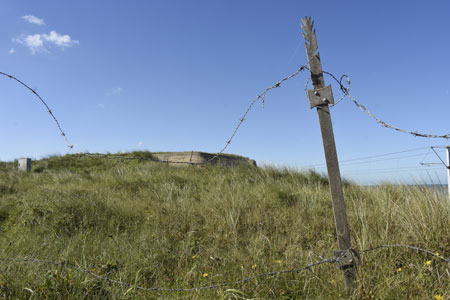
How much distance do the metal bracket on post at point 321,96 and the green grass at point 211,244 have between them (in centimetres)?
142

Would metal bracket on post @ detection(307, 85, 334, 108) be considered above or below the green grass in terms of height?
above

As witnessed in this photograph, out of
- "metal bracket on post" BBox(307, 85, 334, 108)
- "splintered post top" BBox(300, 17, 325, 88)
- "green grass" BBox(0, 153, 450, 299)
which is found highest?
"splintered post top" BBox(300, 17, 325, 88)

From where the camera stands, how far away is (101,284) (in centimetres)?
270

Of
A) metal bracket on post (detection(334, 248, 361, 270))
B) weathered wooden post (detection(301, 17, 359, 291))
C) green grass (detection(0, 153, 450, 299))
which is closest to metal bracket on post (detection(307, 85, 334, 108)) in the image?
weathered wooden post (detection(301, 17, 359, 291))

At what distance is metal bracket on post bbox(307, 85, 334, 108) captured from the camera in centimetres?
249

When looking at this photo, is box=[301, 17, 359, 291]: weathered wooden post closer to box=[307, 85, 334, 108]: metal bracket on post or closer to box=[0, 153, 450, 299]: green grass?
box=[307, 85, 334, 108]: metal bracket on post

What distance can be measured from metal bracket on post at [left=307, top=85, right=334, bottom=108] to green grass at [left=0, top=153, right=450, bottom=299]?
4.65 feet

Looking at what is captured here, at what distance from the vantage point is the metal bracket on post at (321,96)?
8.18ft

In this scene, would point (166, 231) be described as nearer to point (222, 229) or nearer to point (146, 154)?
point (222, 229)

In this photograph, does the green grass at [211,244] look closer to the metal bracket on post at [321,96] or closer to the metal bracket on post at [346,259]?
the metal bracket on post at [346,259]

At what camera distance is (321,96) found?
2.50 m

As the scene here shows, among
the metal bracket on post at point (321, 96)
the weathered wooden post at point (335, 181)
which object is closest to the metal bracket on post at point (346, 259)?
the weathered wooden post at point (335, 181)

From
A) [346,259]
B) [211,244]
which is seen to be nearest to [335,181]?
[346,259]

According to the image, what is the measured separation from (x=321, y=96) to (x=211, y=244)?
2.41 meters
